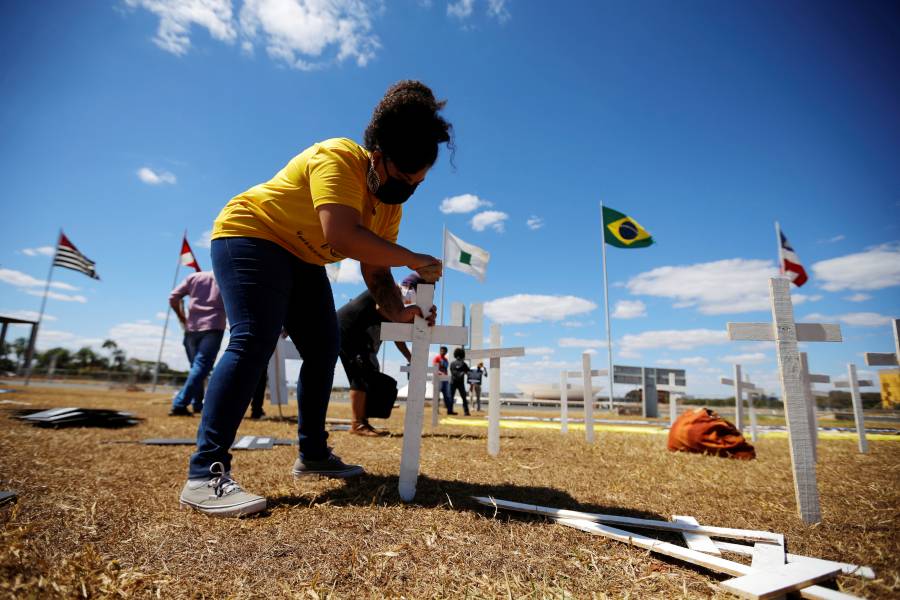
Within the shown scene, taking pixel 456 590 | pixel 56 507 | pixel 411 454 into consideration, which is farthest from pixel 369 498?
pixel 56 507

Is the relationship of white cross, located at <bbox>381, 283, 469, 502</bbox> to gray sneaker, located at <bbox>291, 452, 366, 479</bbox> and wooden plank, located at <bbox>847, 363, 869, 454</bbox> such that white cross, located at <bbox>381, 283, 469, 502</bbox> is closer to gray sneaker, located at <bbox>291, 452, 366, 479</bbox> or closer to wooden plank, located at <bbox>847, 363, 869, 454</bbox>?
gray sneaker, located at <bbox>291, 452, 366, 479</bbox>

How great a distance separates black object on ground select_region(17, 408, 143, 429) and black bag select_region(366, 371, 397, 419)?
3.79 meters

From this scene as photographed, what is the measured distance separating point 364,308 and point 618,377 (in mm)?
13650

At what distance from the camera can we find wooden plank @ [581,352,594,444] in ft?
16.9

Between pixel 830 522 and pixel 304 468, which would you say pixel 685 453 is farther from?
pixel 304 468

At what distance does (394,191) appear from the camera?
2.23 meters

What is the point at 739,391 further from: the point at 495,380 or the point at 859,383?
the point at 495,380

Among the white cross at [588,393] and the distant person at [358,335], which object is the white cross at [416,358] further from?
the white cross at [588,393]

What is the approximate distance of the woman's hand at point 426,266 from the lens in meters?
2.09

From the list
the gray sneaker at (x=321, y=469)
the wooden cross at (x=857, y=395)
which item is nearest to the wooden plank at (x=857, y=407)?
the wooden cross at (x=857, y=395)

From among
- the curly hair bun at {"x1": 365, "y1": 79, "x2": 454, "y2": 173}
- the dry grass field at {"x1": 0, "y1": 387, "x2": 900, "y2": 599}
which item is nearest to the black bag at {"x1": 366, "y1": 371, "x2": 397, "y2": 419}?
the dry grass field at {"x1": 0, "y1": 387, "x2": 900, "y2": 599}

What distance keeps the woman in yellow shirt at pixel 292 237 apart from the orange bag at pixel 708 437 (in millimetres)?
3873

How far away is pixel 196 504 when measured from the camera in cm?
190

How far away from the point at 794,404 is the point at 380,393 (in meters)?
2.53
